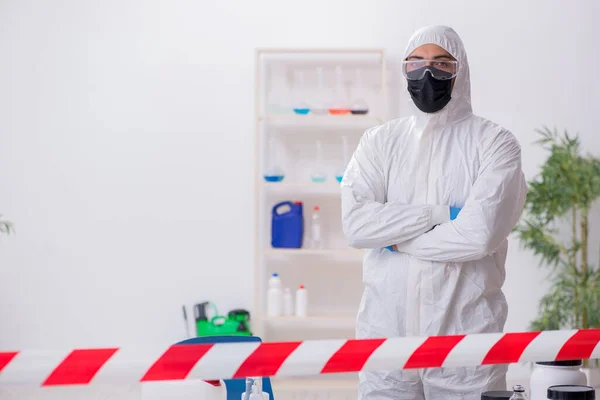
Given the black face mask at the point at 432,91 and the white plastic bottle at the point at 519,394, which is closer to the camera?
the white plastic bottle at the point at 519,394

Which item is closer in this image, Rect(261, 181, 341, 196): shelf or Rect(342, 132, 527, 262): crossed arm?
Rect(342, 132, 527, 262): crossed arm

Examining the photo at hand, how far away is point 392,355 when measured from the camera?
1493 mm

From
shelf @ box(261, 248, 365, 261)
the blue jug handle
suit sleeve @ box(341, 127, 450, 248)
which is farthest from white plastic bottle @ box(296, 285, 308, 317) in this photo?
suit sleeve @ box(341, 127, 450, 248)

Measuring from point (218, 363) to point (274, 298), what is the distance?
329cm

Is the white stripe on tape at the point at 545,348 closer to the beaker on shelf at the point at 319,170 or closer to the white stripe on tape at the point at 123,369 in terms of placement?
the white stripe on tape at the point at 123,369

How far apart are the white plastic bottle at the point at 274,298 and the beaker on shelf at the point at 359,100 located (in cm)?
106

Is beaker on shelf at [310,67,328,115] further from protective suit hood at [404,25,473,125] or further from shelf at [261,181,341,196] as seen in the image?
protective suit hood at [404,25,473,125]

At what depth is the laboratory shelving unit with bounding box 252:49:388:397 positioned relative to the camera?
4.88 metres

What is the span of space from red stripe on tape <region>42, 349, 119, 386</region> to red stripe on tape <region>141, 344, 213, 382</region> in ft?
0.25

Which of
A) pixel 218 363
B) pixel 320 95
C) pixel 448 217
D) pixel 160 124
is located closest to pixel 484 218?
pixel 448 217

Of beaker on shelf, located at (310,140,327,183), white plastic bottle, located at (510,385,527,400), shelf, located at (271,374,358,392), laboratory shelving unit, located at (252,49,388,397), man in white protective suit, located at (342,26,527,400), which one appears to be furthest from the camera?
laboratory shelving unit, located at (252,49,388,397)

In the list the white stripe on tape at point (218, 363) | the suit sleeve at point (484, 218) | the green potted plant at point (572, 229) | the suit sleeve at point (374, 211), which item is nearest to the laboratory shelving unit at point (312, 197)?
the green potted plant at point (572, 229)

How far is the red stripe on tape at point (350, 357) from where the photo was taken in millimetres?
1464

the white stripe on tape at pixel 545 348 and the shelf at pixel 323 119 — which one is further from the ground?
the shelf at pixel 323 119
